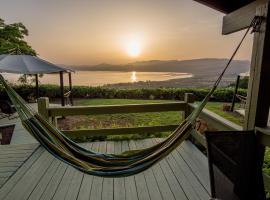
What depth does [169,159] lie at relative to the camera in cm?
299

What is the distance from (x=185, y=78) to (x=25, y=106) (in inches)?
585

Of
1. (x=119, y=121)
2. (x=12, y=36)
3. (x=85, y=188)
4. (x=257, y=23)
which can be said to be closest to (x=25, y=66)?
(x=119, y=121)

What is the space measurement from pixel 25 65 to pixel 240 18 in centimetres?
494

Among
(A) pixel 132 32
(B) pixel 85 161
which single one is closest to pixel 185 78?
(A) pixel 132 32

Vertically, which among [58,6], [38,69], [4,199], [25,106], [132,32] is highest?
[58,6]

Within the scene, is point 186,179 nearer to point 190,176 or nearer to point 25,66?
point 190,176

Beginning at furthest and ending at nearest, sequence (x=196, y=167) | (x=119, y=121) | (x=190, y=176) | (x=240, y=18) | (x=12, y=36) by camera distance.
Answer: (x=12, y=36)
(x=119, y=121)
(x=196, y=167)
(x=190, y=176)
(x=240, y=18)

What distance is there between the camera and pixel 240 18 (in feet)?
6.66

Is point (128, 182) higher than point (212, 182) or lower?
lower

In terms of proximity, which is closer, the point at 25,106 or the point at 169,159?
the point at 25,106

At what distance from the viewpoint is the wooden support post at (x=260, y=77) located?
1.72 metres

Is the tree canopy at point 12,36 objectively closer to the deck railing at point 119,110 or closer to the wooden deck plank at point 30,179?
the deck railing at point 119,110

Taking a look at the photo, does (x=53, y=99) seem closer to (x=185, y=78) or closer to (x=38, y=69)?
(x=38, y=69)

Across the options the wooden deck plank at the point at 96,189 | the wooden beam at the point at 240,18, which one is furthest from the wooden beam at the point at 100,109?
the wooden beam at the point at 240,18
